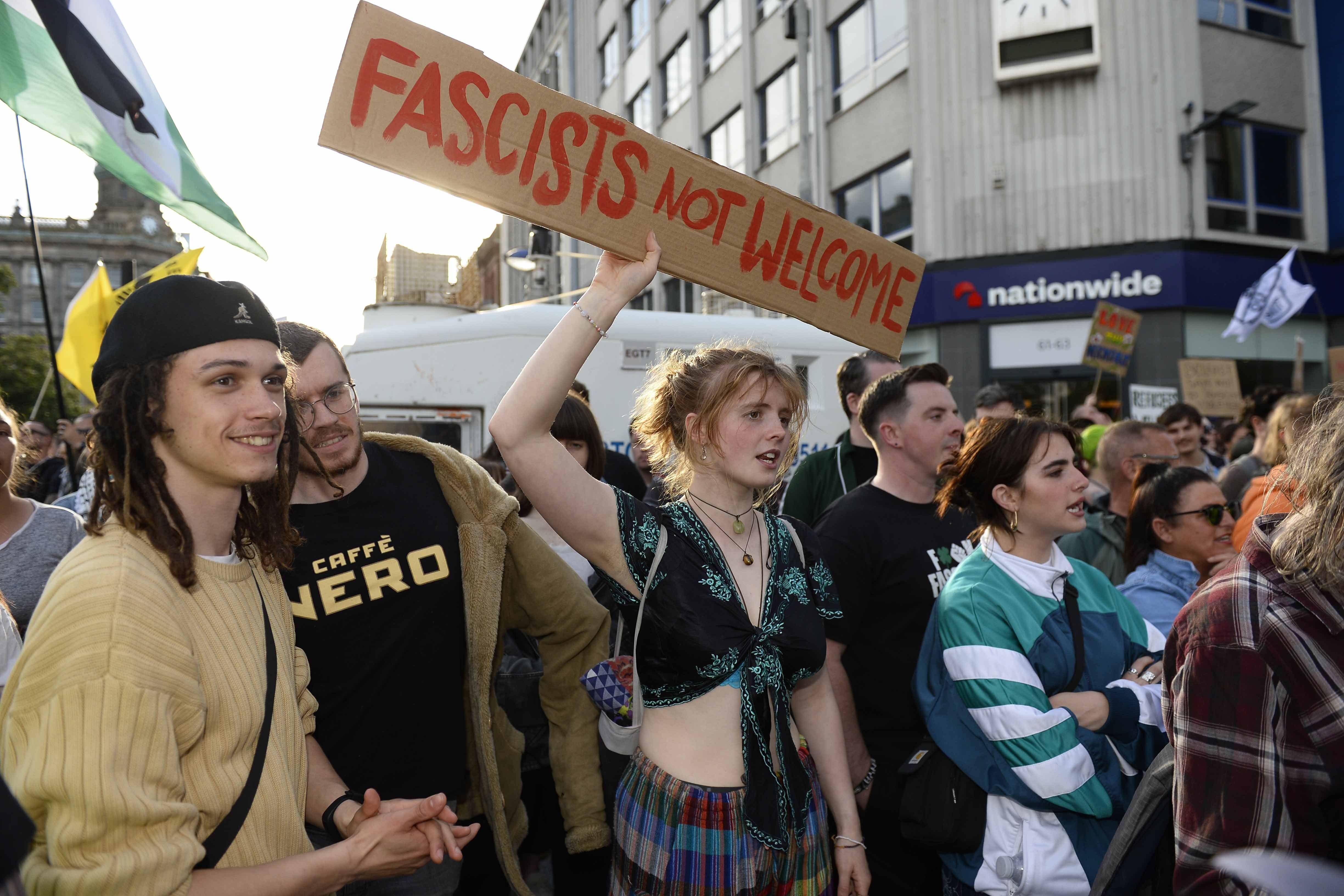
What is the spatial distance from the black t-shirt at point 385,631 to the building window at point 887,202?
47.2 feet

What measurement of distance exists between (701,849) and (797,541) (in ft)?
2.69

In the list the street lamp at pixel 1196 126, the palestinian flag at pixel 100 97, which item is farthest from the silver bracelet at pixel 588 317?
the street lamp at pixel 1196 126

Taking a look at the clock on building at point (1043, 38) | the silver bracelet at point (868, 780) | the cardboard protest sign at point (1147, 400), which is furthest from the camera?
the clock on building at point (1043, 38)

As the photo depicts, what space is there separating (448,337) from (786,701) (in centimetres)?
601

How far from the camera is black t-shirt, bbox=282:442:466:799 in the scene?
87.3 inches

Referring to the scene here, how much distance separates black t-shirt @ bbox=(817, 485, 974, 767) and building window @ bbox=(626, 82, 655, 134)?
2218 cm

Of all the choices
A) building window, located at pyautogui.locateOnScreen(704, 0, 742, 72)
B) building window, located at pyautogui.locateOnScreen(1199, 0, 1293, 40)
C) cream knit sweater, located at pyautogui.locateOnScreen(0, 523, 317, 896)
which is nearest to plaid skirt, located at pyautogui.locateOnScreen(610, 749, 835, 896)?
cream knit sweater, located at pyautogui.locateOnScreen(0, 523, 317, 896)

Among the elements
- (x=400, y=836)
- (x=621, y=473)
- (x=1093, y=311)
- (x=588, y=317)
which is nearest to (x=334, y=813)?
(x=400, y=836)

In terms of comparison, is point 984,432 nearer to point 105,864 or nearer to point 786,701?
point 786,701

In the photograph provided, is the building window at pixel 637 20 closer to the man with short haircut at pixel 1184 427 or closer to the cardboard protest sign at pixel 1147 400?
the cardboard protest sign at pixel 1147 400

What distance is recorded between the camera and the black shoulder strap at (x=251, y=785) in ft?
4.76

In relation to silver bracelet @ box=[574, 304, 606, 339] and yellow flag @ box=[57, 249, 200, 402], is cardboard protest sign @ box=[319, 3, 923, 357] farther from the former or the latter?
yellow flag @ box=[57, 249, 200, 402]

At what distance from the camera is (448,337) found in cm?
756

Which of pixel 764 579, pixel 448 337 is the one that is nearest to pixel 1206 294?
pixel 448 337
